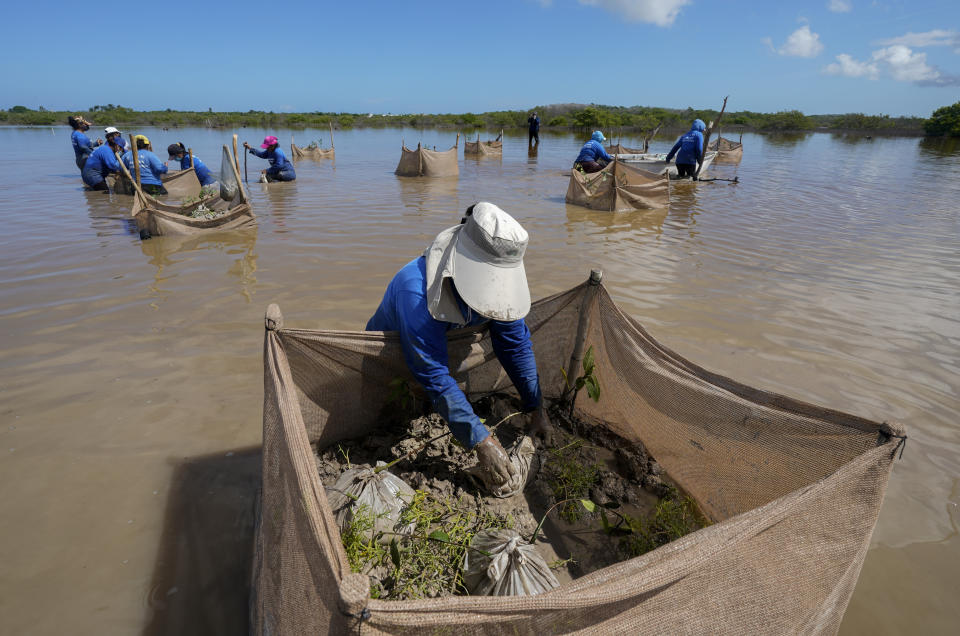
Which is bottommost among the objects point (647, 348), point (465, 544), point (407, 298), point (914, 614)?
point (914, 614)

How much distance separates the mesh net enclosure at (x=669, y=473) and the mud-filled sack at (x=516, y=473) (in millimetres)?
509

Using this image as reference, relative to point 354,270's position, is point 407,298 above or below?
above

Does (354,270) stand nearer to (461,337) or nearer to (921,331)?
(461,337)

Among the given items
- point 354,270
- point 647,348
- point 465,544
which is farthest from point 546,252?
point 465,544

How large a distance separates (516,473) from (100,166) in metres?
11.1

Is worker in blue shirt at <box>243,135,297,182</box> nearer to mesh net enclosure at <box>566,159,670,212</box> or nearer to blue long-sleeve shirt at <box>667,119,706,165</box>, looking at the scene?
mesh net enclosure at <box>566,159,670,212</box>

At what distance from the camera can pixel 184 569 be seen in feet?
6.27

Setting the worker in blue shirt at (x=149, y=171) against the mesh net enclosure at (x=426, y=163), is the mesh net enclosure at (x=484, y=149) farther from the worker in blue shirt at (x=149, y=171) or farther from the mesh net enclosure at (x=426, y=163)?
the worker in blue shirt at (x=149, y=171)

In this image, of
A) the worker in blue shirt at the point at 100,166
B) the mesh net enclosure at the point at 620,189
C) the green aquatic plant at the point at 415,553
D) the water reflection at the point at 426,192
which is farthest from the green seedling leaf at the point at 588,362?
the worker in blue shirt at the point at 100,166

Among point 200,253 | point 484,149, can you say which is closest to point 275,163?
point 200,253

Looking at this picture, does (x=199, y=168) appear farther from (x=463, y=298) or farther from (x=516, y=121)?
(x=516, y=121)

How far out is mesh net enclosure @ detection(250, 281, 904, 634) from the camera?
0.91m

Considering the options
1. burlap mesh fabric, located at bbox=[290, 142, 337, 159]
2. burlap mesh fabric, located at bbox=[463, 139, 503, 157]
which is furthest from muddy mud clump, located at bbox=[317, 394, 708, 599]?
burlap mesh fabric, located at bbox=[463, 139, 503, 157]

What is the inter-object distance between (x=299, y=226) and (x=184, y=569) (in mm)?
6409
